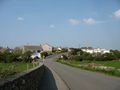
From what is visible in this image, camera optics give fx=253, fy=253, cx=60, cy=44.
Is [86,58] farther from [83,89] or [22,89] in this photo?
[22,89]

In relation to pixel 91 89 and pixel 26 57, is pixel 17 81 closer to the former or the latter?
pixel 91 89

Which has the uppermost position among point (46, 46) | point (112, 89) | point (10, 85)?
point (46, 46)

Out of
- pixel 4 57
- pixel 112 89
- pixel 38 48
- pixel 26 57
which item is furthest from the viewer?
pixel 38 48

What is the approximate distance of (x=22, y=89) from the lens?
7.37 metres

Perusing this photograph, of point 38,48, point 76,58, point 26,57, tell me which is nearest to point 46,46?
point 38,48

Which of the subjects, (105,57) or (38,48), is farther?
(38,48)

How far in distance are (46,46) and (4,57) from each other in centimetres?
10398

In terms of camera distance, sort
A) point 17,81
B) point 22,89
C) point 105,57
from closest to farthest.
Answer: point 17,81 < point 22,89 < point 105,57

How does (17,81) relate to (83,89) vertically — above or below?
above

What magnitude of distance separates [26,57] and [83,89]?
64.4 metres

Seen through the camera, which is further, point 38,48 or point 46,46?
point 46,46

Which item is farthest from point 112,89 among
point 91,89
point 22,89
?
point 22,89

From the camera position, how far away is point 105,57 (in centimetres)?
9481

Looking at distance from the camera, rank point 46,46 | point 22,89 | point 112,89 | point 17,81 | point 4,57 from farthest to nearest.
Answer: point 46,46 < point 4,57 < point 112,89 < point 22,89 < point 17,81
